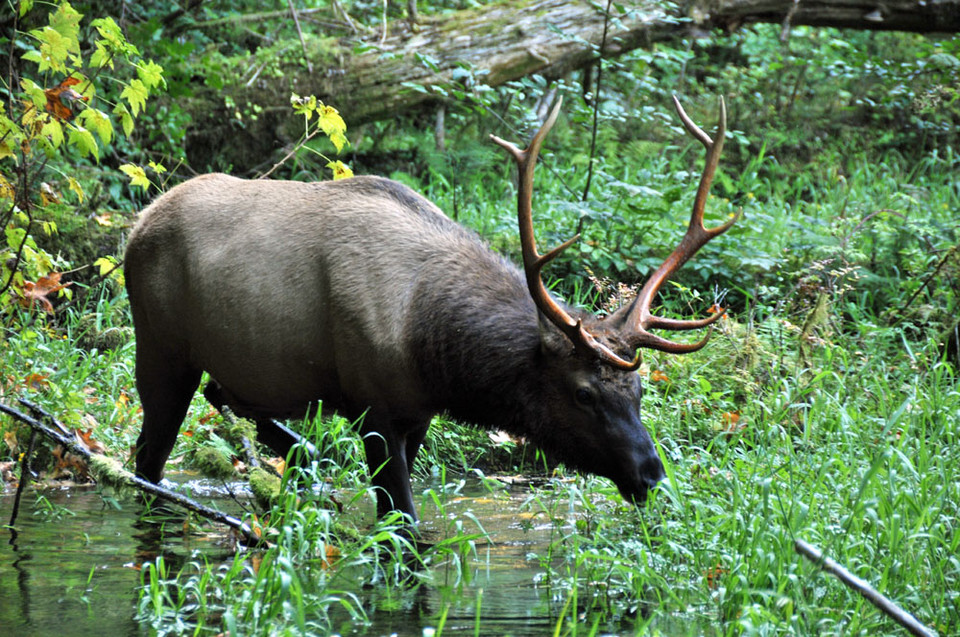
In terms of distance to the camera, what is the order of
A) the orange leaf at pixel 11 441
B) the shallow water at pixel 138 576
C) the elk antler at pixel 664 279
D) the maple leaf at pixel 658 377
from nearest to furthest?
the shallow water at pixel 138 576 < the elk antler at pixel 664 279 < the orange leaf at pixel 11 441 < the maple leaf at pixel 658 377

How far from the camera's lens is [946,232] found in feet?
27.9

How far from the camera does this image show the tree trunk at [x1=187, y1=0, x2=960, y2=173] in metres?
9.47

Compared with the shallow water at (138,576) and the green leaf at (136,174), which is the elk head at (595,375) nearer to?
the shallow water at (138,576)

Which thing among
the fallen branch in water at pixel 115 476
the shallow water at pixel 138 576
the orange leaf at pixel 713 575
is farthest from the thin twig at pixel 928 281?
the fallen branch in water at pixel 115 476

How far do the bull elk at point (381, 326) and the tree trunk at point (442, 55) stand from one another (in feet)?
14.3

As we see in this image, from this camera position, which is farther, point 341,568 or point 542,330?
point 542,330

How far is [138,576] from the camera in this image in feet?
13.2

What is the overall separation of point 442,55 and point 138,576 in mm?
6440

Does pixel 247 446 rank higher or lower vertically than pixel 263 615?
lower

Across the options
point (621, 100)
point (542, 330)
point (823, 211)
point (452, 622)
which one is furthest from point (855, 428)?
point (621, 100)

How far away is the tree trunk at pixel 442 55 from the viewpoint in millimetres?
9469

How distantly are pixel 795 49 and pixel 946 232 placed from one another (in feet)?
18.6

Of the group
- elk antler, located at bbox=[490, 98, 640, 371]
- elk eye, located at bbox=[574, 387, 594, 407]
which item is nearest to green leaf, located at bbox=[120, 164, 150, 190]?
elk antler, located at bbox=[490, 98, 640, 371]

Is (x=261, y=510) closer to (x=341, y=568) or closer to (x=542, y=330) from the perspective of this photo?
(x=341, y=568)
